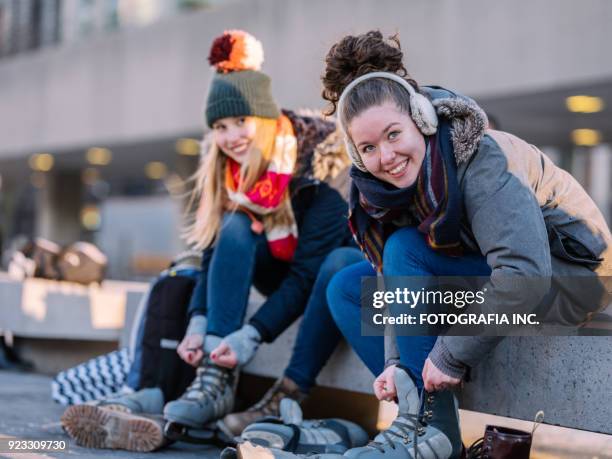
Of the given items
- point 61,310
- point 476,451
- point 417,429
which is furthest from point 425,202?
point 61,310

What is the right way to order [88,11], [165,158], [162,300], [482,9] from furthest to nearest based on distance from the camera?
1. [165,158]
2. [88,11]
3. [482,9]
4. [162,300]

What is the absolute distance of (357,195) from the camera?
249 centimetres

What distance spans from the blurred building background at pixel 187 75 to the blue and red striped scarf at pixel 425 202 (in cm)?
141

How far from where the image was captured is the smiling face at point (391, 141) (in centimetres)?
227

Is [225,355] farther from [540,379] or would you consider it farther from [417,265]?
[540,379]

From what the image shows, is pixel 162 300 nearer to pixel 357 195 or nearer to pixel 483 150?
pixel 357 195

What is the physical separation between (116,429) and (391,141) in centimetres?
126

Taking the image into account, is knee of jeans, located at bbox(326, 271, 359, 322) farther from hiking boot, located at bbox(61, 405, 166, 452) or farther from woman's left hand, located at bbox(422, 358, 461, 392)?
hiking boot, located at bbox(61, 405, 166, 452)

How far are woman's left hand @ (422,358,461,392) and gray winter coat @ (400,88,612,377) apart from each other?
0.05 ft

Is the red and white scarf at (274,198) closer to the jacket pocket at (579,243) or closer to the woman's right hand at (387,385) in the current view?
the woman's right hand at (387,385)

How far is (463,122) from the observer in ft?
7.52

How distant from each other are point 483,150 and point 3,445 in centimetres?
164

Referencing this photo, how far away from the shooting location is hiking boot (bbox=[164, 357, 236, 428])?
2781 millimetres

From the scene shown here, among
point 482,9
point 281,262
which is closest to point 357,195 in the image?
point 281,262
